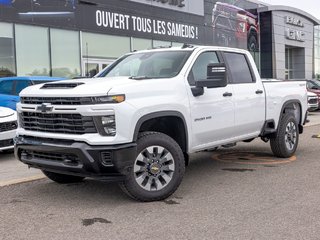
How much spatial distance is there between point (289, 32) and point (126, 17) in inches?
883

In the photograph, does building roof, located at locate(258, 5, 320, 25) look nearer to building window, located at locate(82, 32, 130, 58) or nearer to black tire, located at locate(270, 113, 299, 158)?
building window, located at locate(82, 32, 130, 58)

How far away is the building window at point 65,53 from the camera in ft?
64.5

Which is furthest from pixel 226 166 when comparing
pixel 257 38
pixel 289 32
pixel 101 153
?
pixel 289 32

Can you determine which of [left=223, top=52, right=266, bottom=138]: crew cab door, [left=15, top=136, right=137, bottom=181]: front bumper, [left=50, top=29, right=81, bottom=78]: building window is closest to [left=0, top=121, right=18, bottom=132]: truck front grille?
[left=15, top=136, right=137, bottom=181]: front bumper

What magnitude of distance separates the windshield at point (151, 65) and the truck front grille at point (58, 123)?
1.19m

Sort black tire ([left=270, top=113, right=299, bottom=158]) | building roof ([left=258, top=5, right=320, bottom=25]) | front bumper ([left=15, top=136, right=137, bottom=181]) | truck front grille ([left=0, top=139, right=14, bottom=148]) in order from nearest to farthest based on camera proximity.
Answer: front bumper ([left=15, top=136, right=137, bottom=181])
black tire ([left=270, top=113, right=299, bottom=158])
truck front grille ([left=0, top=139, right=14, bottom=148])
building roof ([left=258, top=5, right=320, bottom=25])

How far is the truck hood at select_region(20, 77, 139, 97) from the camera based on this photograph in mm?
5023

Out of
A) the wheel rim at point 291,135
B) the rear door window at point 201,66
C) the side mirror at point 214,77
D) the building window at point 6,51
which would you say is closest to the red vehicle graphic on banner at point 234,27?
the building window at point 6,51

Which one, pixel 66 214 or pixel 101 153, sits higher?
pixel 101 153

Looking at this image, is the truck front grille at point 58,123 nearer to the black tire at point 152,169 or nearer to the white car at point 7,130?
the black tire at point 152,169

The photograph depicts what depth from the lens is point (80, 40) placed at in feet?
68.3

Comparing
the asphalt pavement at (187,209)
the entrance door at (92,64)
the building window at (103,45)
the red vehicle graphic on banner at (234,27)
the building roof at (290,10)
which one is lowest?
the asphalt pavement at (187,209)

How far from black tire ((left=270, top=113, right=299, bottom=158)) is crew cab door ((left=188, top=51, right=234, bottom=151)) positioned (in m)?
1.59

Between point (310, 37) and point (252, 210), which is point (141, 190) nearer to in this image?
point (252, 210)
